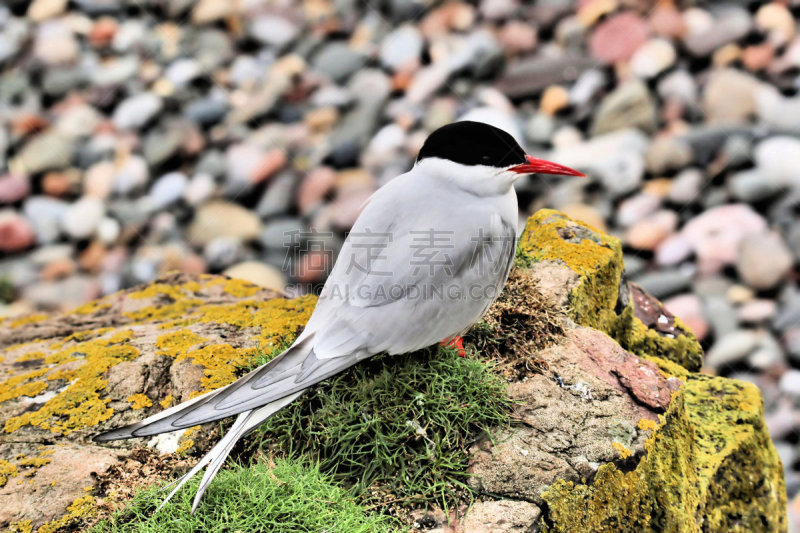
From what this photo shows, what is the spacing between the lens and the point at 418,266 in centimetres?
232

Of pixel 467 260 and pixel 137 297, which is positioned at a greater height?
pixel 467 260

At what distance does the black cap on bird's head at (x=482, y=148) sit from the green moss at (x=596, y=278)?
2.13 feet

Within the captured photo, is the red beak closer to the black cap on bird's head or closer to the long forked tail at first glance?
the black cap on bird's head

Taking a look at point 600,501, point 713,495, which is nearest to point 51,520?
point 600,501

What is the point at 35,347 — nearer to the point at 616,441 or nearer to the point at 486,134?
the point at 486,134

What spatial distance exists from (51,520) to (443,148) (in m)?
1.77

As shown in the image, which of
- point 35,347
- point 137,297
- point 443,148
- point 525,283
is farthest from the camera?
point 137,297

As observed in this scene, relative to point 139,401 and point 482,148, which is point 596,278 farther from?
point 139,401

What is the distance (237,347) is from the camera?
2.83 meters

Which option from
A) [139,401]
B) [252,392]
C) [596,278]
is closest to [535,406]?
[596,278]

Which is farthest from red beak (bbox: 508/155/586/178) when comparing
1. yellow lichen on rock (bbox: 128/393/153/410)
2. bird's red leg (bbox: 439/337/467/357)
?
yellow lichen on rock (bbox: 128/393/153/410)

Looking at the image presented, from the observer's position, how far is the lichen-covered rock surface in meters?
2.23

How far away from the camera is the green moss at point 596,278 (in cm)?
298

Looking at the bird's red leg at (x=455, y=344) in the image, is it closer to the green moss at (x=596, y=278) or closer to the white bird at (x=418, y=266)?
the white bird at (x=418, y=266)
